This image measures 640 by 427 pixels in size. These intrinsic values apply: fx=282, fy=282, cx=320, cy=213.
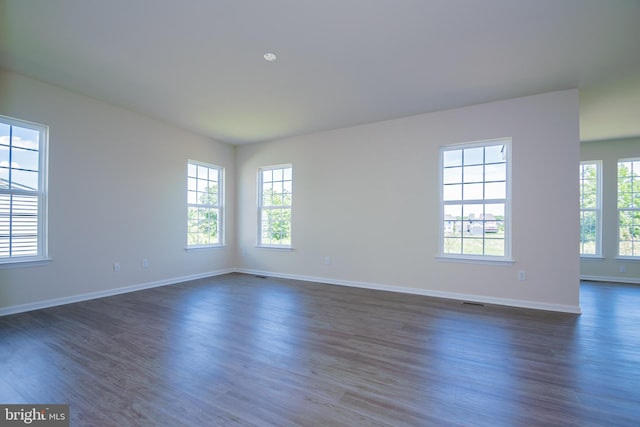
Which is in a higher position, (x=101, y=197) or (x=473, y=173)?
(x=473, y=173)

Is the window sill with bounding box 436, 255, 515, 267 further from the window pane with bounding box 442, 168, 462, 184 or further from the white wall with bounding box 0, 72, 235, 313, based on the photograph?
the white wall with bounding box 0, 72, 235, 313

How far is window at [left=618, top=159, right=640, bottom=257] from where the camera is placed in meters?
5.56

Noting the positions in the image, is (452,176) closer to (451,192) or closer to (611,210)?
(451,192)

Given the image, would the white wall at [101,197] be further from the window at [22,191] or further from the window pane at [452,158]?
the window pane at [452,158]

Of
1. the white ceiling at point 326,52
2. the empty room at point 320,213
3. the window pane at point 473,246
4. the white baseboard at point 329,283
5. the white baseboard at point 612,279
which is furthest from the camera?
the white baseboard at point 612,279

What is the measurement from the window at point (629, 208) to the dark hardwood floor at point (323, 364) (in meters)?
3.05

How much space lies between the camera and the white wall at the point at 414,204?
3.67 metres

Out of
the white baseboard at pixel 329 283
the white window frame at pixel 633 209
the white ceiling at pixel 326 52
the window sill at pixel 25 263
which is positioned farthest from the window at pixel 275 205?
the white window frame at pixel 633 209

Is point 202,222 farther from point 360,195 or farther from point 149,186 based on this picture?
point 360,195

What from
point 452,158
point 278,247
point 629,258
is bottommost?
point 629,258

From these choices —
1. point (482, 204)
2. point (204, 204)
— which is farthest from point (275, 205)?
point (482, 204)

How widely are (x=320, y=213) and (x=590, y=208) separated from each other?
18.2 ft

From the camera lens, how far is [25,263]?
3.39m

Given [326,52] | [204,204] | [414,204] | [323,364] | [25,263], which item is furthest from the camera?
[204,204]
